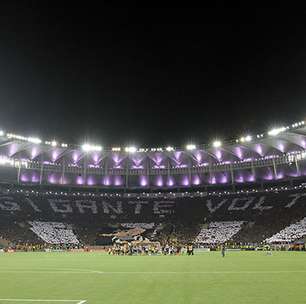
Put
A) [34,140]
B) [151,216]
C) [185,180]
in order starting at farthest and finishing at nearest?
[185,180] < [151,216] < [34,140]

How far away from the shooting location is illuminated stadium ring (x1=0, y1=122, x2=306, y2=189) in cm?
8431

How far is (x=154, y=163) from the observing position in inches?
3883

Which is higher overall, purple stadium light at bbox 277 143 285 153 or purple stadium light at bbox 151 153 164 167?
purple stadium light at bbox 151 153 164 167

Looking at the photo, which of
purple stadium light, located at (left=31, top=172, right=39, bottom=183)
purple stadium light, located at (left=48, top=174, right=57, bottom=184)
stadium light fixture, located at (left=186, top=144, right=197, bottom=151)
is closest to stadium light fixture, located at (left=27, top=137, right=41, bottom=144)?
purple stadium light, located at (left=31, top=172, right=39, bottom=183)

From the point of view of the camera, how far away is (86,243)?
257 feet

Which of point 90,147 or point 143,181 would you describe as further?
point 143,181

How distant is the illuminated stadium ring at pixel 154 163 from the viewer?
277 feet

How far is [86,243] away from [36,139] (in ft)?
78.7

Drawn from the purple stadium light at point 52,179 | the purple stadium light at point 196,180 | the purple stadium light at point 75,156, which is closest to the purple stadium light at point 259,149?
the purple stadium light at point 196,180

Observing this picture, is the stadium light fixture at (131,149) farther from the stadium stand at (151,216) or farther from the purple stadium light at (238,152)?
the purple stadium light at (238,152)

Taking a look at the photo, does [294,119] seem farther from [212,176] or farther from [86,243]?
[86,243]

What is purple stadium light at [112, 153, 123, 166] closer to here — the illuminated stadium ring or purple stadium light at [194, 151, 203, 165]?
the illuminated stadium ring

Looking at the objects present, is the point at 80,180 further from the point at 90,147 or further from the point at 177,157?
the point at 177,157

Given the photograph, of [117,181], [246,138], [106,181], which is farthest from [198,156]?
[106,181]
